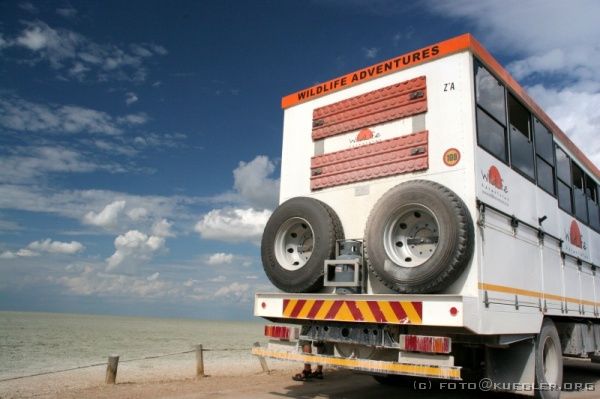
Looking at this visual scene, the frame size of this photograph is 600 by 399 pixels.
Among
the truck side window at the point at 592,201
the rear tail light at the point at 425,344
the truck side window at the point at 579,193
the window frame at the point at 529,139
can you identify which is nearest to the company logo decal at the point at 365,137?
the window frame at the point at 529,139

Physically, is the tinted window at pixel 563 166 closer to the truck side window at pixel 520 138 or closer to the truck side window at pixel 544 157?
the truck side window at pixel 544 157

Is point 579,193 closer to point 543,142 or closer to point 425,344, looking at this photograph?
point 543,142

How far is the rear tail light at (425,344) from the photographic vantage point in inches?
185

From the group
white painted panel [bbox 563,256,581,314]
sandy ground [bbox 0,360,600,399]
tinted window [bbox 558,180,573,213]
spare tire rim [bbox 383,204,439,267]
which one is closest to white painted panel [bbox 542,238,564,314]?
white painted panel [bbox 563,256,581,314]

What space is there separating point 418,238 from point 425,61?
218 centimetres

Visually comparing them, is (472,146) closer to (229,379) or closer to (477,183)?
(477,183)

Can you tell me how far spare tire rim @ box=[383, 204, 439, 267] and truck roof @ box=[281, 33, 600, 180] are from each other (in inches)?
75.8

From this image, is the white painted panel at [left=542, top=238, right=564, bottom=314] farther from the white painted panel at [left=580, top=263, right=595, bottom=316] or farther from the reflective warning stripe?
the reflective warning stripe

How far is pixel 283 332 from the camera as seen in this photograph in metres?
5.95

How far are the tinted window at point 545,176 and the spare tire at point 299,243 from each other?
3213 mm

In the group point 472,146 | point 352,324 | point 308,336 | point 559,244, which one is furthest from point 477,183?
point 559,244

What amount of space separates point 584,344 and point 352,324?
4.91m

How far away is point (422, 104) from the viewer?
582cm

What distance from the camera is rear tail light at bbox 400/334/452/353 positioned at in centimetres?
471
